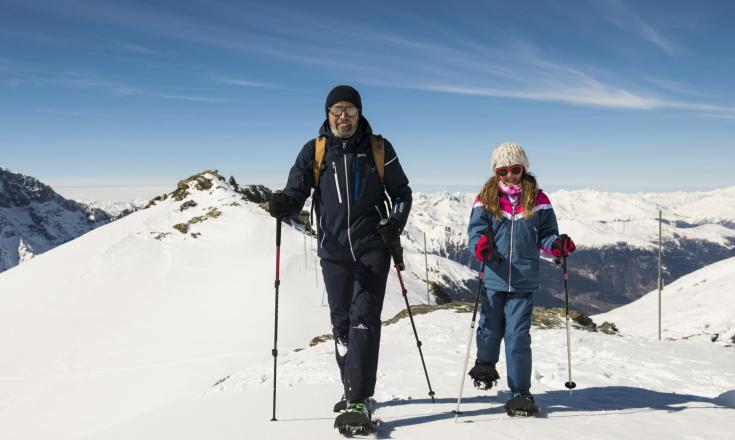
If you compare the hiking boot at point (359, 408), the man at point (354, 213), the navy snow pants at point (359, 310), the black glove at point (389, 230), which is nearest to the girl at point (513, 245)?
the black glove at point (389, 230)

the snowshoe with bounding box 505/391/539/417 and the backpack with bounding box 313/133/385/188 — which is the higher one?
the backpack with bounding box 313/133/385/188

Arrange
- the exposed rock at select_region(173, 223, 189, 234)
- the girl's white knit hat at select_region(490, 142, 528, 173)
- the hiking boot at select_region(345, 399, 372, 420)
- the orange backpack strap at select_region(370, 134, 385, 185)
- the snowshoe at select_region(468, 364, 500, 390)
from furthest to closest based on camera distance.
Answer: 1. the exposed rock at select_region(173, 223, 189, 234)
2. the snowshoe at select_region(468, 364, 500, 390)
3. the girl's white knit hat at select_region(490, 142, 528, 173)
4. the orange backpack strap at select_region(370, 134, 385, 185)
5. the hiking boot at select_region(345, 399, 372, 420)

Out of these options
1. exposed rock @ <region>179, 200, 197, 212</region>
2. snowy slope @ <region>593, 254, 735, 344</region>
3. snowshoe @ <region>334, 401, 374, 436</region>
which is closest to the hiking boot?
snowshoe @ <region>334, 401, 374, 436</region>

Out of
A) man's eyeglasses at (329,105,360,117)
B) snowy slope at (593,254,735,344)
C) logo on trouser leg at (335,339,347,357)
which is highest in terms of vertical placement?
man's eyeglasses at (329,105,360,117)

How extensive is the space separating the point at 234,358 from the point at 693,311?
81.8 m

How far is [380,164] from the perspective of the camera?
5.63 m

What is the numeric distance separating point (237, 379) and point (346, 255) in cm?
688

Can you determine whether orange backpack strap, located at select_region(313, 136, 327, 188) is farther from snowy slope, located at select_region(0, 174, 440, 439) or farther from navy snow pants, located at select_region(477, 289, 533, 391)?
snowy slope, located at select_region(0, 174, 440, 439)

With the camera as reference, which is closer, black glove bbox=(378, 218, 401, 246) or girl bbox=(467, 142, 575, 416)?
black glove bbox=(378, 218, 401, 246)

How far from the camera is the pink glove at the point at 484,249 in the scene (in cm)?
580

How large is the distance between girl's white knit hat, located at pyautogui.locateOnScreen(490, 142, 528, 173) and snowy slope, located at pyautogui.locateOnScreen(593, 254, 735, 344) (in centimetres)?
6194

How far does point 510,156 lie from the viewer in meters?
6.10

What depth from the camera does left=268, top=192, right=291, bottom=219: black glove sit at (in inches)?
225

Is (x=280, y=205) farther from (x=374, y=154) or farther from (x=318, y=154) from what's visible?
(x=374, y=154)
